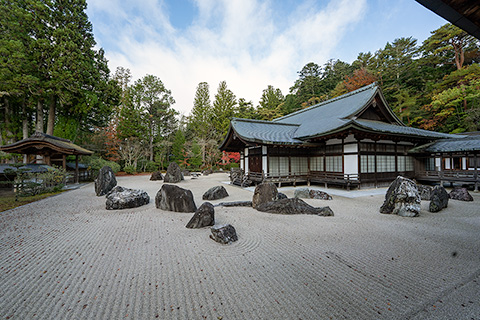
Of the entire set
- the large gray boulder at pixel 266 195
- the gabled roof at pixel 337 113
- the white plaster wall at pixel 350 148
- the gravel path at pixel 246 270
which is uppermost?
the gabled roof at pixel 337 113

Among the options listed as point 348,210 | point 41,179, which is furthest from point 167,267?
point 41,179

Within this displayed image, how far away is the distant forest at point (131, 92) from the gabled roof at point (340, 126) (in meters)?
8.75

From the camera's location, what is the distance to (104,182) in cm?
959

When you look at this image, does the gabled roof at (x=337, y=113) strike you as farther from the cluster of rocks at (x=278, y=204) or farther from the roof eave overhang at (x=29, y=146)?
the roof eave overhang at (x=29, y=146)

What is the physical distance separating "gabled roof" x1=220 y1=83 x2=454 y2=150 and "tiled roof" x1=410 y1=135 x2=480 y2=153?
57 cm

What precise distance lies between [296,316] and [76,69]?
22924 millimetres

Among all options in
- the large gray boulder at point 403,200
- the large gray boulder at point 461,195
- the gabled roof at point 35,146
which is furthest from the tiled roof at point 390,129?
the gabled roof at point 35,146

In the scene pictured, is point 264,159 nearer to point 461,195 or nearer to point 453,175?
point 461,195

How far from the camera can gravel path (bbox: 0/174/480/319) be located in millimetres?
2100

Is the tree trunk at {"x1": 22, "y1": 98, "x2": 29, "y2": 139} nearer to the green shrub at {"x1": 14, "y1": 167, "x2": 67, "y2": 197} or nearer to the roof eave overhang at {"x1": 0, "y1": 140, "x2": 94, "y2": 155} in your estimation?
the roof eave overhang at {"x1": 0, "y1": 140, "x2": 94, "y2": 155}

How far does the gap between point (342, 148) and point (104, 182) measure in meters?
13.2

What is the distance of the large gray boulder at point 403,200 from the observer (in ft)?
18.4

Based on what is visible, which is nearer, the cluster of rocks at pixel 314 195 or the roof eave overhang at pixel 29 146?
the cluster of rocks at pixel 314 195

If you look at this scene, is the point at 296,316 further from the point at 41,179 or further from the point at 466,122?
the point at 466,122
